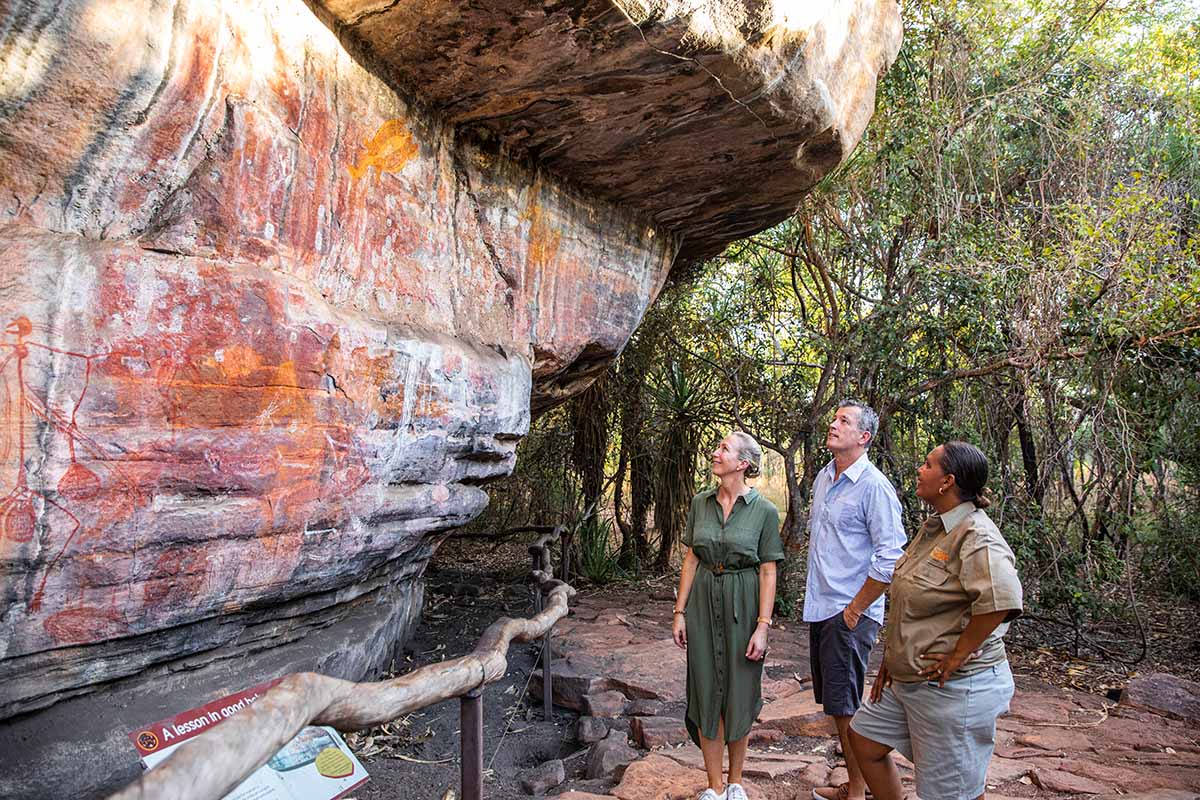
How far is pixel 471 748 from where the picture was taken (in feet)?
7.14

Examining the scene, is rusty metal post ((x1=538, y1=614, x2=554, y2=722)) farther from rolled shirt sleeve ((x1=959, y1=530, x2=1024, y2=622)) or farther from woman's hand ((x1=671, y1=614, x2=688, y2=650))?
rolled shirt sleeve ((x1=959, y1=530, x2=1024, y2=622))

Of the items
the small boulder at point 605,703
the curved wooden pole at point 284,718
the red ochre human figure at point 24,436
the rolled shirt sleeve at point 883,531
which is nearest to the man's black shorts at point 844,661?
the rolled shirt sleeve at point 883,531


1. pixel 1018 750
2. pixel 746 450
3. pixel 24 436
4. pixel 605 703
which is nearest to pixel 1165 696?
pixel 1018 750

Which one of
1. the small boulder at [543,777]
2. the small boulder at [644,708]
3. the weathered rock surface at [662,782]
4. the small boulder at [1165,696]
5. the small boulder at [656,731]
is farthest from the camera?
the small boulder at [1165,696]

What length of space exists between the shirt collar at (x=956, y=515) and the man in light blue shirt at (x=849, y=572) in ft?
1.76

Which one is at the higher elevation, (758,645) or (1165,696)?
(758,645)

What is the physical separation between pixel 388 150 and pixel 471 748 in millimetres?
2635

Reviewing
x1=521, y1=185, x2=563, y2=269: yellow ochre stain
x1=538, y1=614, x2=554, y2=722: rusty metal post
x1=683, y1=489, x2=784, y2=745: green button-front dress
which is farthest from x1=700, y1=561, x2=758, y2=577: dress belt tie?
x1=521, y1=185, x2=563, y2=269: yellow ochre stain

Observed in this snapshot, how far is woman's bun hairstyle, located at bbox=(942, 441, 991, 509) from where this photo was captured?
100 inches

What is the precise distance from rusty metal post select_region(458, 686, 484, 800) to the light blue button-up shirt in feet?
4.65

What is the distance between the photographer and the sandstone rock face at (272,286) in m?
2.57

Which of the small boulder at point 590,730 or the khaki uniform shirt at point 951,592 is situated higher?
the khaki uniform shirt at point 951,592

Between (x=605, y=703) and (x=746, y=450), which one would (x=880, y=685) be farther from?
(x=605, y=703)

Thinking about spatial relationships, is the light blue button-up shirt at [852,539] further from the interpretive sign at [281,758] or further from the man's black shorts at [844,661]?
the interpretive sign at [281,758]
